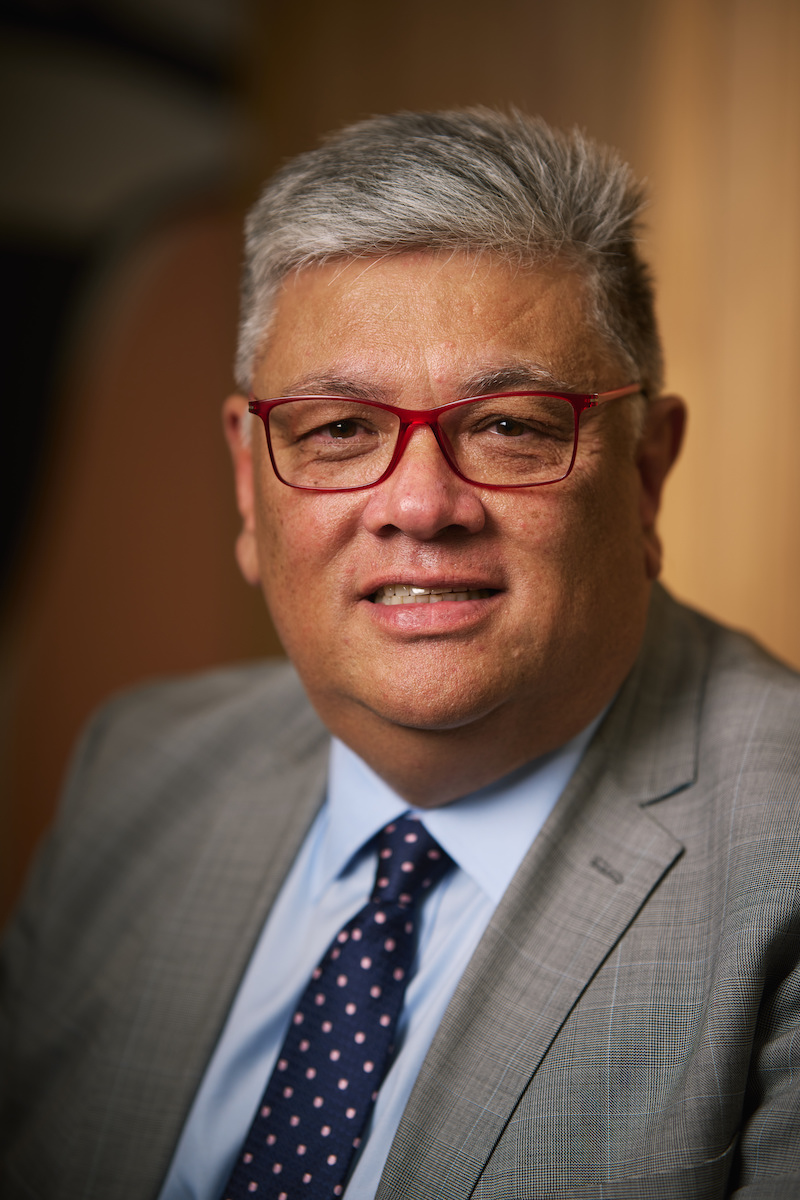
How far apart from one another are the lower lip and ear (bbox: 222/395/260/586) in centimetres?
33

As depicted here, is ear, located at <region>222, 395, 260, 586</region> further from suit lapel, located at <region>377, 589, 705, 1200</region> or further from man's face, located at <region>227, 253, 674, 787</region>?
suit lapel, located at <region>377, 589, 705, 1200</region>

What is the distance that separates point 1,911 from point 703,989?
2.90 meters

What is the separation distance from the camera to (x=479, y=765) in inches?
45.5

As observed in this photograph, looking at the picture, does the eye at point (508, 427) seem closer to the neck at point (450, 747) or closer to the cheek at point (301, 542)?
the cheek at point (301, 542)

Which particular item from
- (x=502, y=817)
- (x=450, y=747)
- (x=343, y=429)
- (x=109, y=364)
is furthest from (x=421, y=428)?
(x=109, y=364)

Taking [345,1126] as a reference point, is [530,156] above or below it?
above

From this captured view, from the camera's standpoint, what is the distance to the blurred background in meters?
2.87

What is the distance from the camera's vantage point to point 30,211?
10.3 feet

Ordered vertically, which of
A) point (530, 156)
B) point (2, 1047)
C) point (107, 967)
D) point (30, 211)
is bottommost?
point (2, 1047)

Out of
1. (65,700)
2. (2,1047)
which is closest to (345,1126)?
(2,1047)

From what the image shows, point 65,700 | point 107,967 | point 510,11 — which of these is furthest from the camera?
point 65,700

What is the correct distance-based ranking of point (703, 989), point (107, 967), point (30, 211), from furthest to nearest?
point (30, 211), point (107, 967), point (703, 989)

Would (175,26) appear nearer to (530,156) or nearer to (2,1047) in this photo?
(530,156)

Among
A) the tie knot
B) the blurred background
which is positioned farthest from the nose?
the blurred background
